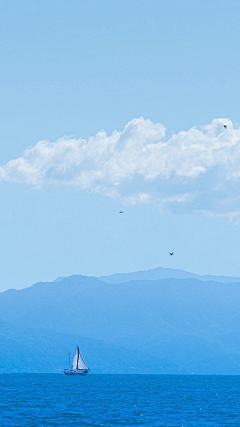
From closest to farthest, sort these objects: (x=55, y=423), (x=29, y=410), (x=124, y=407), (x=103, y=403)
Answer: (x=55, y=423) < (x=29, y=410) < (x=124, y=407) < (x=103, y=403)

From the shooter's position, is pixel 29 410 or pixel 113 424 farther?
pixel 29 410

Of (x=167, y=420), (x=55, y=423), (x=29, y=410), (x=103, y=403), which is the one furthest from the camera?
(x=103, y=403)

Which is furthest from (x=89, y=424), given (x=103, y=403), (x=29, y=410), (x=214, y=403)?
(x=214, y=403)

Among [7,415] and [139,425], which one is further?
[7,415]

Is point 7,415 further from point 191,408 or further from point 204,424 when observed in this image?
point 191,408

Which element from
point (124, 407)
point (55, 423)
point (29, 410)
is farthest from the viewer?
point (124, 407)

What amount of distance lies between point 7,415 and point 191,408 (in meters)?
42.7

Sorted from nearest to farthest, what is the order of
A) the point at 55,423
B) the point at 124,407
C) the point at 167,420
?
1. the point at 55,423
2. the point at 167,420
3. the point at 124,407

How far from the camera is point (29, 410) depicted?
11900 cm

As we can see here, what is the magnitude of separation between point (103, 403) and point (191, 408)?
2199 centimetres

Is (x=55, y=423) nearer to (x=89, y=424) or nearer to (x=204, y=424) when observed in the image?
(x=89, y=424)

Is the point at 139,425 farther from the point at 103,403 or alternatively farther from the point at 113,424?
the point at 103,403

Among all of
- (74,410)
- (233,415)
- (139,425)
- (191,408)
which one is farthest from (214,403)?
(139,425)

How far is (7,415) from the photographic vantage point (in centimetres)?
10844
